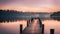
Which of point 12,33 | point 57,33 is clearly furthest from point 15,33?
point 57,33

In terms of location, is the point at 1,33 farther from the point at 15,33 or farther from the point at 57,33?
the point at 57,33

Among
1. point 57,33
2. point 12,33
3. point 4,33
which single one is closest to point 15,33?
point 12,33

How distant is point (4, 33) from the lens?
69.4ft

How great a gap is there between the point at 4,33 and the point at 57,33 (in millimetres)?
9280

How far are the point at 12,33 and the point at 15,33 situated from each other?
1.77 feet

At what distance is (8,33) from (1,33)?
1.25 meters

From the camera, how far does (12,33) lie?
816 inches

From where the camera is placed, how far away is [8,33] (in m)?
21.2

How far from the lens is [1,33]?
21.3m

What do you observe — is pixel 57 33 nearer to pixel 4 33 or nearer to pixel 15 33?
pixel 15 33

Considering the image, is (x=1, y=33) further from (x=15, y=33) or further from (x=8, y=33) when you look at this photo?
(x=15, y=33)

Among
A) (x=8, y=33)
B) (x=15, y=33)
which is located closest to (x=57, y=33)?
(x=15, y=33)

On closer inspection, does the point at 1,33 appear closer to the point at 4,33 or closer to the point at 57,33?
the point at 4,33

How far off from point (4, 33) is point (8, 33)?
695 millimetres
